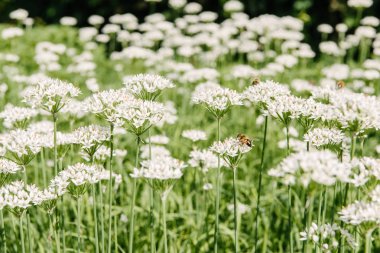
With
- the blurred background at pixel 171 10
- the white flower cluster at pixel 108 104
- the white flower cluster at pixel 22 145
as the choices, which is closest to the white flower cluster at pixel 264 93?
the white flower cluster at pixel 108 104

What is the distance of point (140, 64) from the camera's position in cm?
939

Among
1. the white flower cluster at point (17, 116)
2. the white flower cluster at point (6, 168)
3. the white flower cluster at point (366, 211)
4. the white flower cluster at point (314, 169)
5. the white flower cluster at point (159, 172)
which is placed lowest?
the white flower cluster at point (366, 211)

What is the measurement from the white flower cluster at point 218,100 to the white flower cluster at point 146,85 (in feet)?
0.75

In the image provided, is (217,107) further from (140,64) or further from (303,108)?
(140,64)

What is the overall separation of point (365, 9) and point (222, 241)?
26.6ft

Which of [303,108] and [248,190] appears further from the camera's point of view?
[248,190]

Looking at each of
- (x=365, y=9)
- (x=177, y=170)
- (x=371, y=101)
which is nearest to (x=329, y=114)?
(x=371, y=101)

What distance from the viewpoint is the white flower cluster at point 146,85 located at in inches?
111

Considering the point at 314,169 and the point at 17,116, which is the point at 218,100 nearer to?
the point at 314,169

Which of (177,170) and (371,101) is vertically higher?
(371,101)

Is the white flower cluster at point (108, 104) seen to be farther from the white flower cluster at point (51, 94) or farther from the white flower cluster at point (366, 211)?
the white flower cluster at point (366, 211)

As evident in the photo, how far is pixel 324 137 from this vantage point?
2.69 metres

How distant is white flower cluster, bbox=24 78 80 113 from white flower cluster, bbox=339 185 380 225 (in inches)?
61.9

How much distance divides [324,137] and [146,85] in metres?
1.02
